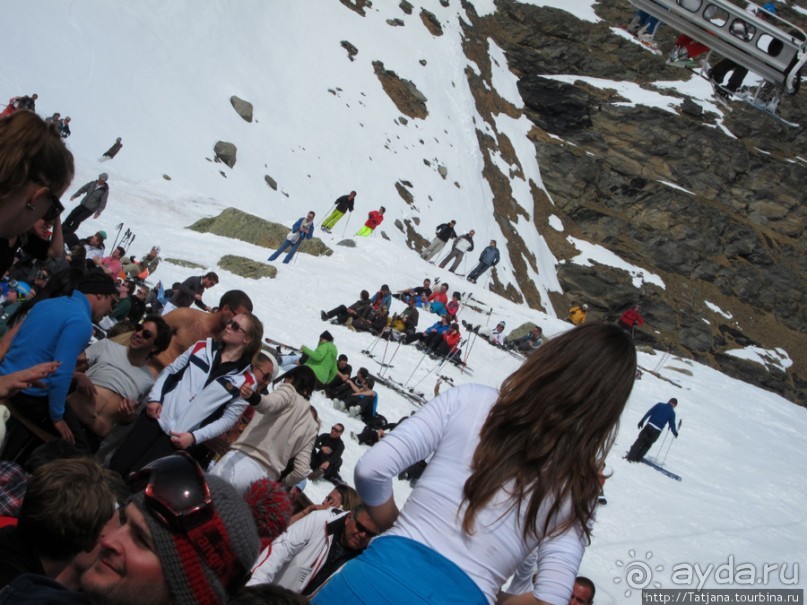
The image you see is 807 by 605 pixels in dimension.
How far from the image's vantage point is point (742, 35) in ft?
37.6

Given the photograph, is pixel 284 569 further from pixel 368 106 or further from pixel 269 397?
pixel 368 106

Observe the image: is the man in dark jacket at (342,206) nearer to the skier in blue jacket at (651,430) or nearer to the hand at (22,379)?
the skier in blue jacket at (651,430)

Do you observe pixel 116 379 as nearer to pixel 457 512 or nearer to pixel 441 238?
pixel 457 512

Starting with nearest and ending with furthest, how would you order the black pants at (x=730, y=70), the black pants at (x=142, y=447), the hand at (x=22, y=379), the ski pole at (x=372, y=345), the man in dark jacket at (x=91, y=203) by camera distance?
the hand at (x=22, y=379) → the black pants at (x=142, y=447) → the black pants at (x=730, y=70) → the man in dark jacket at (x=91, y=203) → the ski pole at (x=372, y=345)

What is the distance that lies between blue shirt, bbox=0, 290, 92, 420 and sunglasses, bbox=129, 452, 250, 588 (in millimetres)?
1979

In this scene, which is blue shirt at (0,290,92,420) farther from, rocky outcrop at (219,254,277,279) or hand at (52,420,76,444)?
rocky outcrop at (219,254,277,279)

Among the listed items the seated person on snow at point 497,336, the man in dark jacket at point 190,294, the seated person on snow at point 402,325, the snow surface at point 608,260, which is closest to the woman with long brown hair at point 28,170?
the man in dark jacket at point 190,294

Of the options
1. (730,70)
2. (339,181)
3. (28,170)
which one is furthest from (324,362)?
(339,181)

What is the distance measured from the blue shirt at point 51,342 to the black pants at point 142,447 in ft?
2.35

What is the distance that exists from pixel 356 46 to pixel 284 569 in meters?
33.6

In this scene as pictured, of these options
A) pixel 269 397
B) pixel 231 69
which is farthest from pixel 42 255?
pixel 231 69

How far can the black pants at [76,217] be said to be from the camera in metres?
12.8

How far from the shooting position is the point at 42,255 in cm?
344

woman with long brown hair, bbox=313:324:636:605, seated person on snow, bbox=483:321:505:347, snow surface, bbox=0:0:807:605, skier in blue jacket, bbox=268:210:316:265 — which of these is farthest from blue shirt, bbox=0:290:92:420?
seated person on snow, bbox=483:321:505:347
